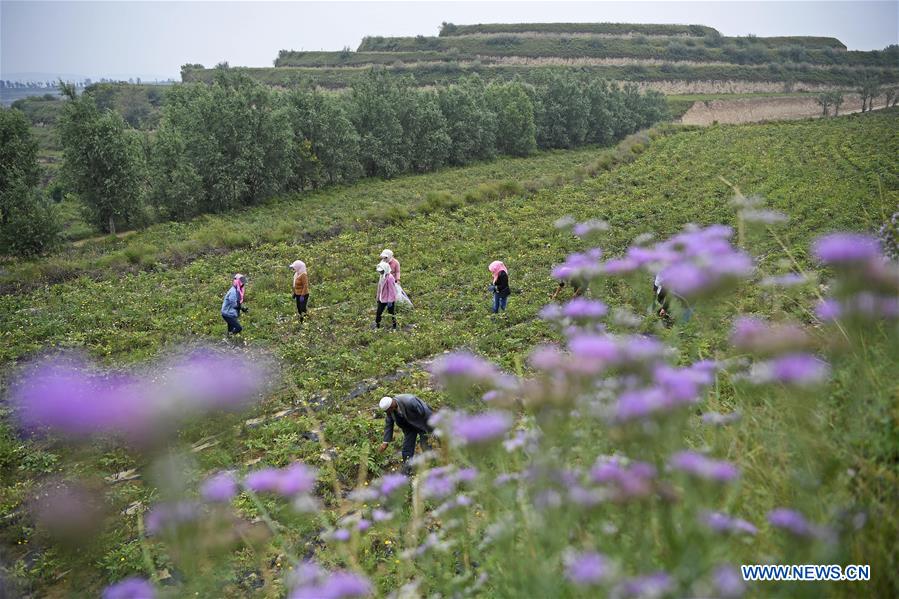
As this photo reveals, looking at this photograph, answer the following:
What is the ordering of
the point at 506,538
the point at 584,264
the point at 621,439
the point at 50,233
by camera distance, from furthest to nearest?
the point at 50,233 → the point at 584,264 → the point at 506,538 → the point at 621,439

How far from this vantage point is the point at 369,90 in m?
51.0

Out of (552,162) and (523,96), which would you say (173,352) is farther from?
(523,96)

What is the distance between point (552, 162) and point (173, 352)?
165ft

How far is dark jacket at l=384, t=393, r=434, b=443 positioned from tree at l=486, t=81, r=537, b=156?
2277 inches

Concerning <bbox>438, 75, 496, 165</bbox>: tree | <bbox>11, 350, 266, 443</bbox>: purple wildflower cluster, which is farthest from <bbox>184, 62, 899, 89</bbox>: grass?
<bbox>11, 350, 266, 443</bbox>: purple wildflower cluster

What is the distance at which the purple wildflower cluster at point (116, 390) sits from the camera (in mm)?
7840

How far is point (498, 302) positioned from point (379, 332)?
322 centimetres

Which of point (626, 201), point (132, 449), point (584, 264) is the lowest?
point (132, 449)

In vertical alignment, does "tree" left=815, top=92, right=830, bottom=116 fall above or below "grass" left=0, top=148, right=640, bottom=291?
above

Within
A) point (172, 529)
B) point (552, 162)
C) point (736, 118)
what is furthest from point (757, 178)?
point (736, 118)

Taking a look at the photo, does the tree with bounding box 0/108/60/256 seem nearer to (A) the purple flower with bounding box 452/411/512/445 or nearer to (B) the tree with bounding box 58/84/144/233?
(B) the tree with bounding box 58/84/144/233

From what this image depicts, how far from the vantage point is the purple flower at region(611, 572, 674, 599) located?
1891 millimetres

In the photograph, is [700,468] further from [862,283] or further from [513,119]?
[513,119]

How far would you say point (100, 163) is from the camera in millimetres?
33594
